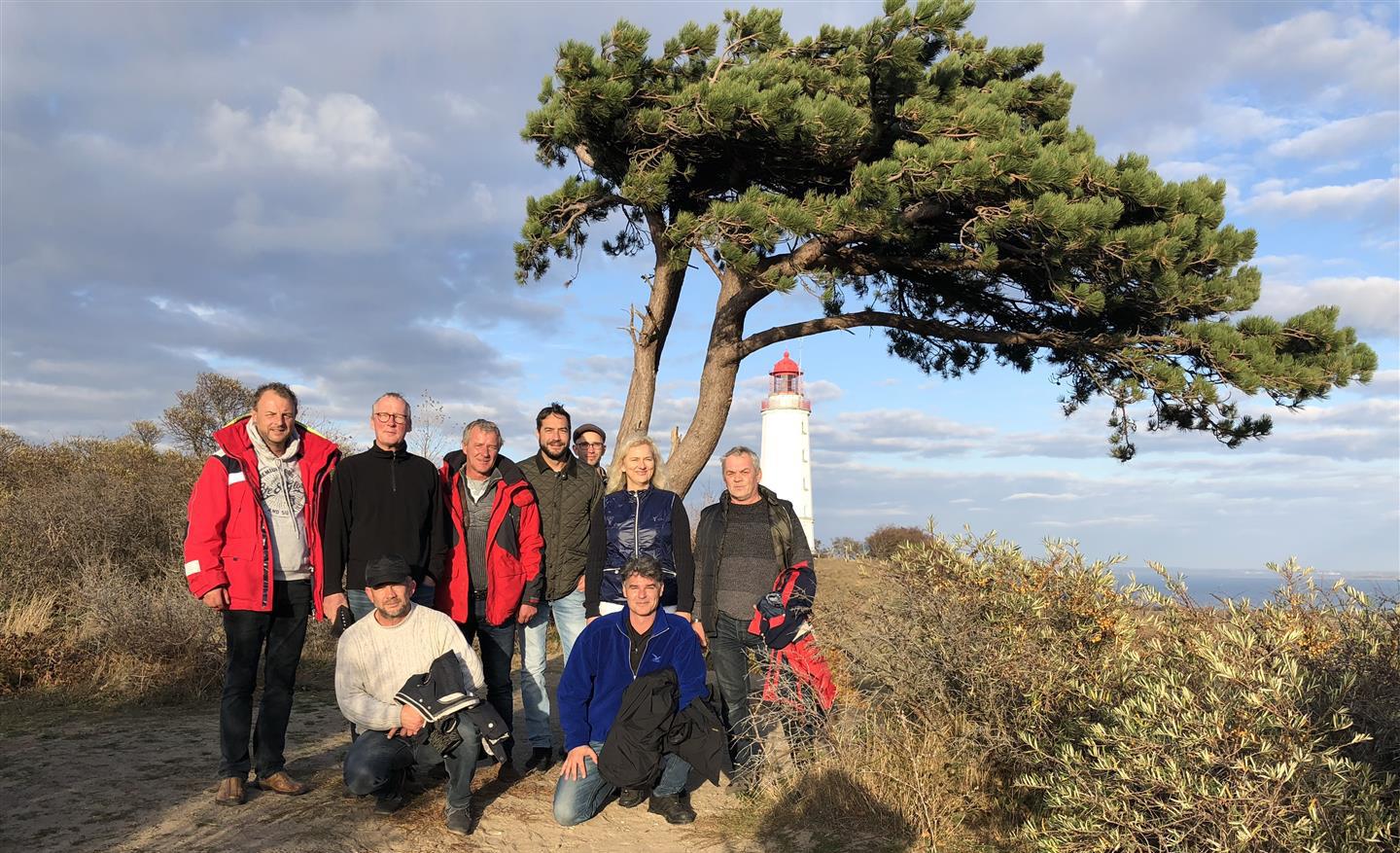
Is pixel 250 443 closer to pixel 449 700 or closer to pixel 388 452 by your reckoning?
pixel 388 452

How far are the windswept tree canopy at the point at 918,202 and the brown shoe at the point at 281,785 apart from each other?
5.07 meters

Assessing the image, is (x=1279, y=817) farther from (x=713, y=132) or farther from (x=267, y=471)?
(x=713, y=132)

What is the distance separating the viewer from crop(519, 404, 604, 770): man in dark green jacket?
504 centimetres

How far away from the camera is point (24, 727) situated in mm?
5648

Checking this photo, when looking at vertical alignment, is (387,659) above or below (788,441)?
below

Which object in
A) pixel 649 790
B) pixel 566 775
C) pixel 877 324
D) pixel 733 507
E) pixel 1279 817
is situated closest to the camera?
pixel 1279 817

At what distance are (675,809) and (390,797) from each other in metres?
1.28

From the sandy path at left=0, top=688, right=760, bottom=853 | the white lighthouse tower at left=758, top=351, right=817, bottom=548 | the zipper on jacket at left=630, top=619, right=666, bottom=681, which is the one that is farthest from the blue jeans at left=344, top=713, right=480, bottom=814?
the white lighthouse tower at left=758, top=351, right=817, bottom=548

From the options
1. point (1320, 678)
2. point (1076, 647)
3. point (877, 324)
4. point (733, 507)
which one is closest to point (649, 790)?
point (733, 507)

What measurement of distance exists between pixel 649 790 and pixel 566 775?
50cm

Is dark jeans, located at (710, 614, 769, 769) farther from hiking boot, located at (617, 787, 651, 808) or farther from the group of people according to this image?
hiking boot, located at (617, 787, 651, 808)

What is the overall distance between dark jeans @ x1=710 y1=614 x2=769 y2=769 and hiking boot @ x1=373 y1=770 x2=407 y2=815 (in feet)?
5.23

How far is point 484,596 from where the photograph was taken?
15.9 feet

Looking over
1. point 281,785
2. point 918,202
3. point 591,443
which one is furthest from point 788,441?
point 281,785
